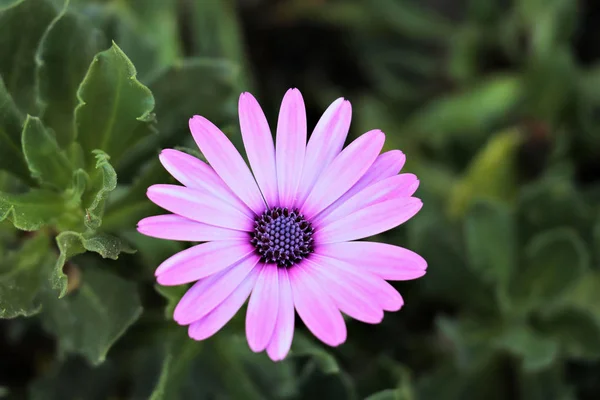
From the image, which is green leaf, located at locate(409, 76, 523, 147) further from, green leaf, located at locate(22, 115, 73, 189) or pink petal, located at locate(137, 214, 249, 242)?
pink petal, located at locate(137, 214, 249, 242)

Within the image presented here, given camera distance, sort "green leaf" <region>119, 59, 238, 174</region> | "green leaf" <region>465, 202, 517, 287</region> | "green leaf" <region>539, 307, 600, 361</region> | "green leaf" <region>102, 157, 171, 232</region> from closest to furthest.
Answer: "green leaf" <region>102, 157, 171, 232</region>, "green leaf" <region>119, 59, 238, 174</region>, "green leaf" <region>539, 307, 600, 361</region>, "green leaf" <region>465, 202, 517, 287</region>

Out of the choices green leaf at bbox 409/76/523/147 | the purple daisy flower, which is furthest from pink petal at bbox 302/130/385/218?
green leaf at bbox 409/76/523/147

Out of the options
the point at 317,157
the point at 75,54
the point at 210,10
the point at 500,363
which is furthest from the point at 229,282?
the point at 210,10

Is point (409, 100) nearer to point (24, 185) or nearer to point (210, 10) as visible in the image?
point (210, 10)

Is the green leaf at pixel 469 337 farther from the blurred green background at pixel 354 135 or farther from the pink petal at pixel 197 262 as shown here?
the pink petal at pixel 197 262

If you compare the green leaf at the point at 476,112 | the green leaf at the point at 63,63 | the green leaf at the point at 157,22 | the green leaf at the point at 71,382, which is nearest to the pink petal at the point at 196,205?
the green leaf at the point at 63,63

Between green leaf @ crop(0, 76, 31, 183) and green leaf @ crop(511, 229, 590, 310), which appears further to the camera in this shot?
green leaf @ crop(511, 229, 590, 310)

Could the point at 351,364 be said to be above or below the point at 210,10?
below
